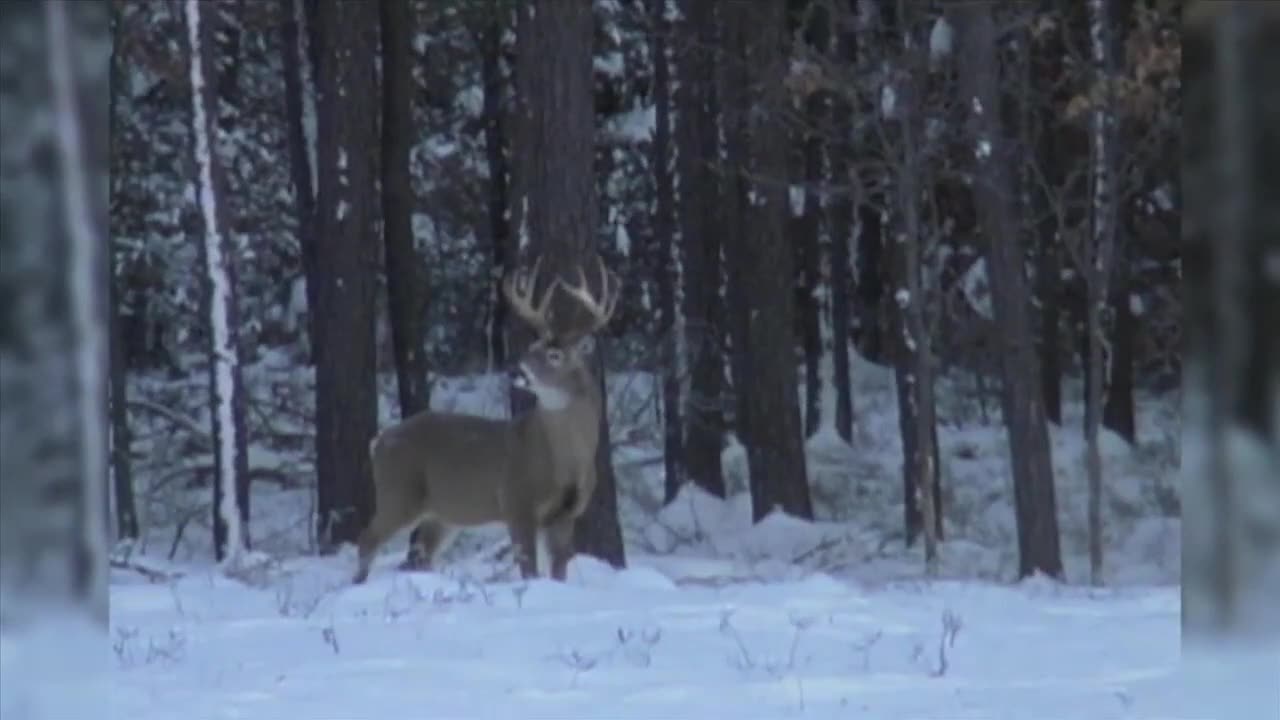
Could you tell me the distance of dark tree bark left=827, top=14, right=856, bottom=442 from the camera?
78.9 feet

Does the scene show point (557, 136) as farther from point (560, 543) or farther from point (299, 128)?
point (299, 128)

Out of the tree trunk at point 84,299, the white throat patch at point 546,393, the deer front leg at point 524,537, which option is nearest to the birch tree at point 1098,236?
the white throat patch at point 546,393

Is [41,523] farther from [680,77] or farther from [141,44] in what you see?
[680,77]

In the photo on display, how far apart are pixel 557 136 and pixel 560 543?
272 cm

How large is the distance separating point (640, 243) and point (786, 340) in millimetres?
6453

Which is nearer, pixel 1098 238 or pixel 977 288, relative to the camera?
pixel 1098 238

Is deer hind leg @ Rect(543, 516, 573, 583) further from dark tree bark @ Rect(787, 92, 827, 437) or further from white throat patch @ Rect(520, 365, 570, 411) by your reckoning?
dark tree bark @ Rect(787, 92, 827, 437)

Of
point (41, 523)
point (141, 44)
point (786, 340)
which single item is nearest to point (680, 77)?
point (786, 340)

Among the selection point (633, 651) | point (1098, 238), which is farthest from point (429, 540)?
point (1098, 238)

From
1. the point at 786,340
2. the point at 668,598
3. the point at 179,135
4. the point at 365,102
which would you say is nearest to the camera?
the point at 668,598

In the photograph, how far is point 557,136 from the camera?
14492 mm

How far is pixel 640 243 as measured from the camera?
27.7 m

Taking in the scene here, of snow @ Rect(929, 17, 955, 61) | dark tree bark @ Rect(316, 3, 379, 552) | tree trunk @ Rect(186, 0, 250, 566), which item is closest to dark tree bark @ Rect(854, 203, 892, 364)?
snow @ Rect(929, 17, 955, 61)

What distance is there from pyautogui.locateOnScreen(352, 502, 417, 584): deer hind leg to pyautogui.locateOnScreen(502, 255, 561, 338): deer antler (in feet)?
4.26
